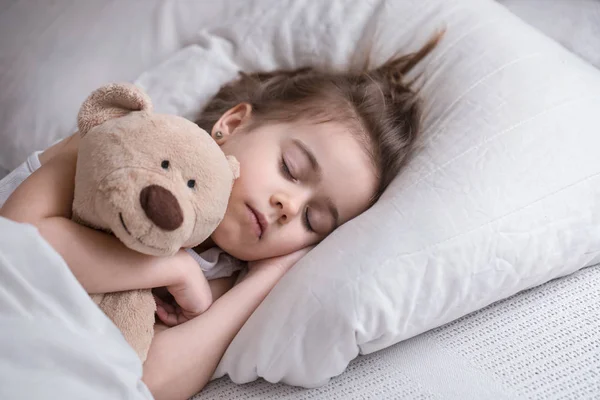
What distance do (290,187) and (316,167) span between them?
0.05m

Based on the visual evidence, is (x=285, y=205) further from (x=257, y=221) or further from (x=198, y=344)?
(x=198, y=344)

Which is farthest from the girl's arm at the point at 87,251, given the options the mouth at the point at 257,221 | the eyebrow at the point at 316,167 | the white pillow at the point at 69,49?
the white pillow at the point at 69,49

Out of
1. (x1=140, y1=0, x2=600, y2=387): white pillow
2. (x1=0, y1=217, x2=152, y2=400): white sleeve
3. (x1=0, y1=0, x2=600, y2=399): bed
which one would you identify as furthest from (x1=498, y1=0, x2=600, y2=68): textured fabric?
(x1=0, y1=217, x2=152, y2=400): white sleeve

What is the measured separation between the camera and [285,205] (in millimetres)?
898

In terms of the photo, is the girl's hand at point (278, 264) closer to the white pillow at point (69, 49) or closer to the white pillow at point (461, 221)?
the white pillow at point (461, 221)

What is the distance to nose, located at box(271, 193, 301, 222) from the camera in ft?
2.95

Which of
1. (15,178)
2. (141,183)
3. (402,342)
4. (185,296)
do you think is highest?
(141,183)

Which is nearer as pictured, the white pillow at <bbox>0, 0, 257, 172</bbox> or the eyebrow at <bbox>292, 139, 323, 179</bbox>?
the eyebrow at <bbox>292, 139, 323, 179</bbox>

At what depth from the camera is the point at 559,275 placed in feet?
3.05

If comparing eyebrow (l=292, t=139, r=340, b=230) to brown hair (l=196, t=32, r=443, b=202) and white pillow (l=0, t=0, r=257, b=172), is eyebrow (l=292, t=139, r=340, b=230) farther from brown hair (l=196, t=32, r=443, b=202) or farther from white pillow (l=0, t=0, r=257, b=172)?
white pillow (l=0, t=0, r=257, b=172)

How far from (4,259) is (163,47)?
2.61 ft

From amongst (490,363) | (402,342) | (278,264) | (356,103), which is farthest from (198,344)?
(356,103)

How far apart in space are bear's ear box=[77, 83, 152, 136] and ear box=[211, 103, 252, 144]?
0.24 metres

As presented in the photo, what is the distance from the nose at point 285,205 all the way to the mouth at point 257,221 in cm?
3
